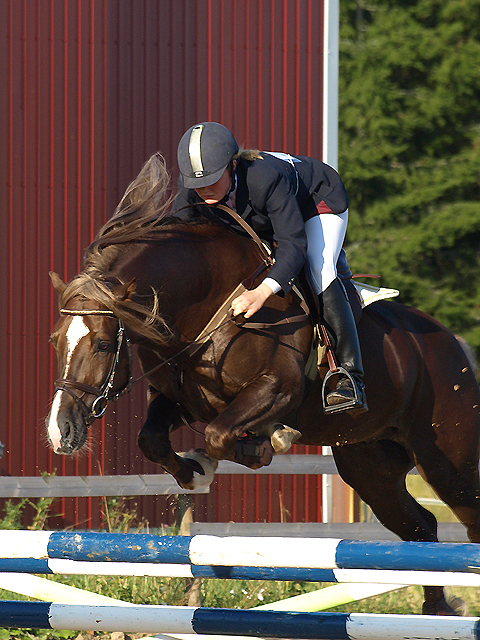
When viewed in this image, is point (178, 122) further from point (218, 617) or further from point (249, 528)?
point (218, 617)

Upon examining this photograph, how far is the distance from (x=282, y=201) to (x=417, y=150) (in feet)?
53.8

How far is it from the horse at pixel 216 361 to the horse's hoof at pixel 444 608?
0.46 meters

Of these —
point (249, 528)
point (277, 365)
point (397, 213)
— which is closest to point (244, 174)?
point (277, 365)

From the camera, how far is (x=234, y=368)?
3.64 meters

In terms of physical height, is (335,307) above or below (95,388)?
above

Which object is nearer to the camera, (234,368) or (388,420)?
(234,368)

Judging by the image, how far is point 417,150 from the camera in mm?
19297

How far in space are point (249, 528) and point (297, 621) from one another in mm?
2878

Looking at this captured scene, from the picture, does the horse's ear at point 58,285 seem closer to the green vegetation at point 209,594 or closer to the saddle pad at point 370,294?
the saddle pad at point 370,294

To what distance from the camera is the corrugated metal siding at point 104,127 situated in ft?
23.0

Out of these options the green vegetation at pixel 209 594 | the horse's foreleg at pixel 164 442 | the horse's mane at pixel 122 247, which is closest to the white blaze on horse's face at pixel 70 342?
the horse's mane at pixel 122 247

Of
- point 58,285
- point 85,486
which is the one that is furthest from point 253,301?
point 85,486

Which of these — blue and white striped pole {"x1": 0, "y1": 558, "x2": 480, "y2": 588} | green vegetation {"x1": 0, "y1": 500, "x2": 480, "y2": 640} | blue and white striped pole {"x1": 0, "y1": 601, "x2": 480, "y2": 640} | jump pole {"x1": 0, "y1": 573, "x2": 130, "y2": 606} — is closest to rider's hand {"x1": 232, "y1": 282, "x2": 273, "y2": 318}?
blue and white striped pole {"x1": 0, "y1": 558, "x2": 480, "y2": 588}

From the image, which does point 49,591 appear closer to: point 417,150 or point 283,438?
point 283,438
